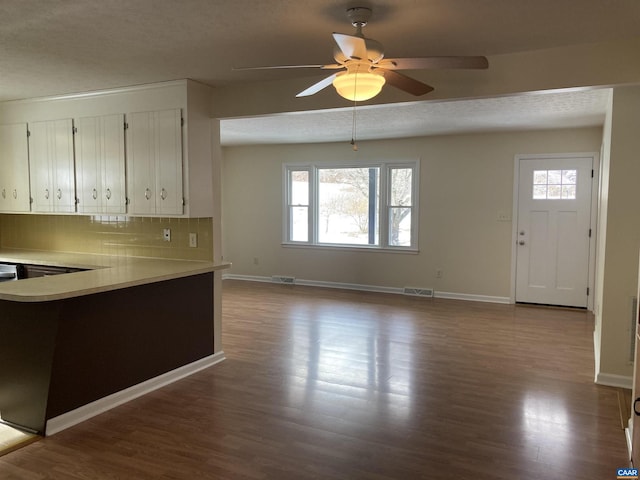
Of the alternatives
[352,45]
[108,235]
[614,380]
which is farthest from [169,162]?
[614,380]

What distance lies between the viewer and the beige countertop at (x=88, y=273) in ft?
8.75

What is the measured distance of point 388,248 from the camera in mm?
7207

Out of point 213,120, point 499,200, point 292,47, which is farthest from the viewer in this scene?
point 499,200

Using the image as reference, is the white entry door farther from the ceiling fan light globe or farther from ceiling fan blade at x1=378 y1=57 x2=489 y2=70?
the ceiling fan light globe

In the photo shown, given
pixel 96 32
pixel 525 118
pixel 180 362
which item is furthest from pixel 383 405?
pixel 525 118

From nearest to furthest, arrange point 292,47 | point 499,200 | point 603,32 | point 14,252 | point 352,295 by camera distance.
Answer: point 603,32
point 292,47
point 14,252
point 499,200
point 352,295

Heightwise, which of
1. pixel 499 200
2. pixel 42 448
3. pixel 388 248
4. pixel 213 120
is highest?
pixel 213 120

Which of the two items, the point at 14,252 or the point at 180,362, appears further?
the point at 14,252

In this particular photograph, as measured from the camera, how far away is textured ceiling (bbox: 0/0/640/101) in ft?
7.41

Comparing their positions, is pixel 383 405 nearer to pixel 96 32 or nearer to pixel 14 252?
pixel 96 32

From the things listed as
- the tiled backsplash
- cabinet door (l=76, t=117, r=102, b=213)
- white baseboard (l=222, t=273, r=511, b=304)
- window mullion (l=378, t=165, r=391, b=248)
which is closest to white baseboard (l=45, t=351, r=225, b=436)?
the tiled backsplash

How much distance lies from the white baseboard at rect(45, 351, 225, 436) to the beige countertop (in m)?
0.77

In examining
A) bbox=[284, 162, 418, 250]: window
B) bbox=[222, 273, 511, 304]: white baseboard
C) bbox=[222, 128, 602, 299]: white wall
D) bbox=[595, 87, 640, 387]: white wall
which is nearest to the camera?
bbox=[595, 87, 640, 387]: white wall

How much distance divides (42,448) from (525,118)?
5342 millimetres
